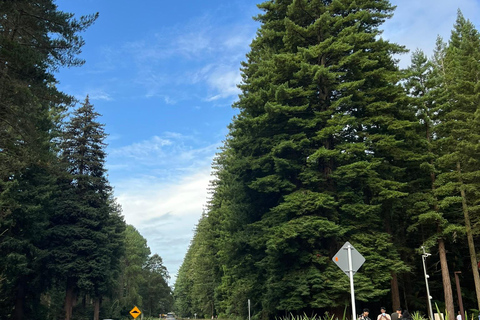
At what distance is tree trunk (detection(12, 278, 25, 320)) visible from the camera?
29.2m

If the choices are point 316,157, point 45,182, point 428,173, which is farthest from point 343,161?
point 45,182

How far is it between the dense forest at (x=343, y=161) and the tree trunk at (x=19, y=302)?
18835 millimetres

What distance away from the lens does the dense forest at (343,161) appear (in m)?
19.7

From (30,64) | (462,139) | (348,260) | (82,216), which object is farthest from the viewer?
(82,216)

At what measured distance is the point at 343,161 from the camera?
2191 centimetres

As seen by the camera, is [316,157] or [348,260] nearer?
[348,260]

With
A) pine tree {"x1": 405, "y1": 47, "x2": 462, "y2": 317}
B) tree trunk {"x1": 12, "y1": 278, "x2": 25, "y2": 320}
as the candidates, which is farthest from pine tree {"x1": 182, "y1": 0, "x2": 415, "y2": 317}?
tree trunk {"x1": 12, "y1": 278, "x2": 25, "y2": 320}

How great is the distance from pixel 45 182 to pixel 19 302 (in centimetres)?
1025

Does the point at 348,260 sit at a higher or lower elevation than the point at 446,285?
higher

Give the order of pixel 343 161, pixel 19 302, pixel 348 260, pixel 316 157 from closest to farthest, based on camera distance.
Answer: pixel 348 260
pixel 316 157
pixel 343 161
pixel 19 302

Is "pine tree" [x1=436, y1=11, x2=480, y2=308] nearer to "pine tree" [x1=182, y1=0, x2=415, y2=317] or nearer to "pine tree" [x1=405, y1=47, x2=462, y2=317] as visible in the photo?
"pine tree" [x1=405, y1=47, x2=462, y2=317]

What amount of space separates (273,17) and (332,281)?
1888 centimetres

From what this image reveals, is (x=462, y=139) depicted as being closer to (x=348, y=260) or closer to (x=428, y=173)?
(x=428, y=173)

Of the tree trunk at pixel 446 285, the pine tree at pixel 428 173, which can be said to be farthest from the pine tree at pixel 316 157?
the tree trunk at pixel 446 285
